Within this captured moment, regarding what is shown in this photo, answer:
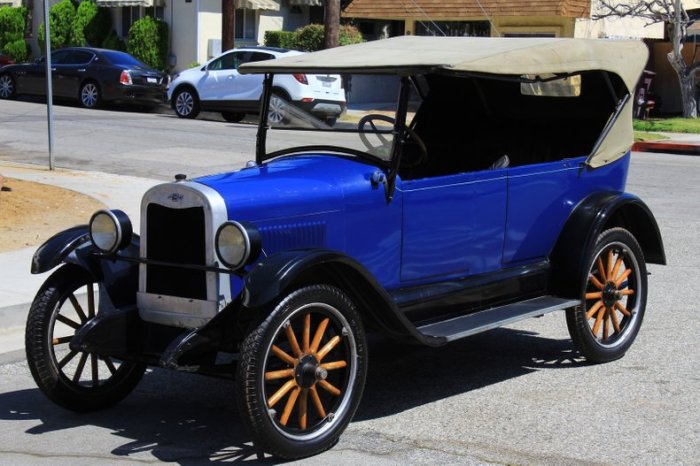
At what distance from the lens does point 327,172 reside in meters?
5.98

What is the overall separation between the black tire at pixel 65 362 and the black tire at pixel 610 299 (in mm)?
2699

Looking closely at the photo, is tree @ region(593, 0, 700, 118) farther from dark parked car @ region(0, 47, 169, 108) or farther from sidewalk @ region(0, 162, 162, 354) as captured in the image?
sidewalk @ region(0, 162, 162, 354)

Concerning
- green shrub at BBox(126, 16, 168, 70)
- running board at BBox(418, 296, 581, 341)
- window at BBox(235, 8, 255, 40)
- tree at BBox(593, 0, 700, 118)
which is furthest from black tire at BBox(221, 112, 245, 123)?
running board at BBox(418, 296, 581, 341)

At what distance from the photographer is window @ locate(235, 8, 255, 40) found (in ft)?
119

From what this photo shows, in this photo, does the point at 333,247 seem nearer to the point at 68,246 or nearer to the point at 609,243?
the point at 68,246

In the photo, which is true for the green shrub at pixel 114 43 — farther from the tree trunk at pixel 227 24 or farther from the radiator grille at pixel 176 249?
the radiator grille at pixel 176 249

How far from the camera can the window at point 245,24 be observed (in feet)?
119

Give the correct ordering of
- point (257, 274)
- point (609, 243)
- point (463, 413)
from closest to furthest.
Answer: point (257, 274) < point (463, 413) < point (609, 243)

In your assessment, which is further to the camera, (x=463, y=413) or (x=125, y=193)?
(x=125, y=193)

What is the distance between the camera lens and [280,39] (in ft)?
116

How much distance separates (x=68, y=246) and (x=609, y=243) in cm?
331

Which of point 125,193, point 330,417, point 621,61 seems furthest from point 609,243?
point 125,193

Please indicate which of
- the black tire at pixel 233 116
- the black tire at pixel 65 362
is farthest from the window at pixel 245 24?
the black tire at pixel 65 362

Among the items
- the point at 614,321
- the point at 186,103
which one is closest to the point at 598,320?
the point at 614,321
